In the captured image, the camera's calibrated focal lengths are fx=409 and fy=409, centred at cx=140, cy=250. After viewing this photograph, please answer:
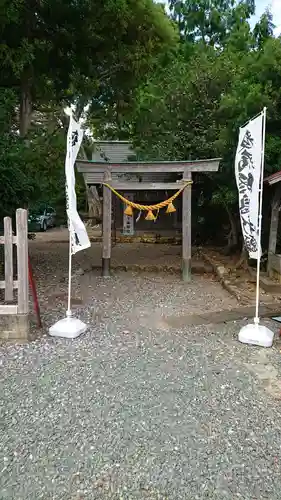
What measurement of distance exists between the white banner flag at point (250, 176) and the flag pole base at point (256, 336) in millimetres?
992

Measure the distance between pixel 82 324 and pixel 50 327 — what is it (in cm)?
43

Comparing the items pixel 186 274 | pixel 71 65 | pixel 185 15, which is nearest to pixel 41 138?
pixel 71 65

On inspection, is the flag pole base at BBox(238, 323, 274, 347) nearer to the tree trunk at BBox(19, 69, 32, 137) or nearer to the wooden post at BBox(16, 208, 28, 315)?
the wooden post at BBox(16, 208, 28, 315)

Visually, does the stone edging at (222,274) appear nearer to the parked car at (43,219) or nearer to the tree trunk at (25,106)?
the tree trunk at (25,106)

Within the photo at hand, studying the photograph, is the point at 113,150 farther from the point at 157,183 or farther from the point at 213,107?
the point at 157,183

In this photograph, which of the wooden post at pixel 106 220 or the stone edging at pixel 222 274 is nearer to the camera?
the stone edging at pixel 222 274

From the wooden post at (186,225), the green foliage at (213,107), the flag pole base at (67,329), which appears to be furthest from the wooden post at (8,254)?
the green foliage at (213,107)

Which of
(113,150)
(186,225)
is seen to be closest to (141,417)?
(186,225)

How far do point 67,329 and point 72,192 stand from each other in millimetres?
1847

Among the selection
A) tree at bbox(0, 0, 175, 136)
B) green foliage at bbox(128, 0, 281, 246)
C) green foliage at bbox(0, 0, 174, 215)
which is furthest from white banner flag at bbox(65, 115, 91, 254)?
green foliage at bbox(128, 0, 281, 246)

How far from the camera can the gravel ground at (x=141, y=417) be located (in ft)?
8.19

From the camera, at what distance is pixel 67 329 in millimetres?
5262

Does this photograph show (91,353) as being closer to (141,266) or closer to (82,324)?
(82,324)

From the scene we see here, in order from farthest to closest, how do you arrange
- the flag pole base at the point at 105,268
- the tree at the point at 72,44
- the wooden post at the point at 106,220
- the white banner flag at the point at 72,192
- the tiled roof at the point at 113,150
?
1. the tiled roof at the point at 113,150
2. the flag pole base at the point at 105,268
3. the wooden post at the point at 106,220
4. the tree at the point at 72,44
5. the white banner flag at the point at 72,192
